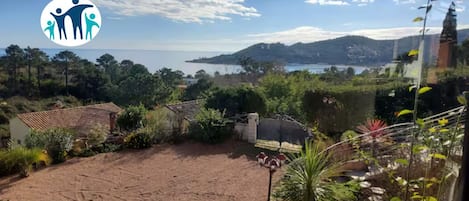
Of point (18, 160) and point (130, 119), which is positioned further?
point (130, 119)

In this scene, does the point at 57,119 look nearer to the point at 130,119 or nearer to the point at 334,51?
the point at 130,119

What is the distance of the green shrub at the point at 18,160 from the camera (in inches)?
184

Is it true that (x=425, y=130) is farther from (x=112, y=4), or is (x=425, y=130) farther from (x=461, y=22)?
(x=112, y=4)

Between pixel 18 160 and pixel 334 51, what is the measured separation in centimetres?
540

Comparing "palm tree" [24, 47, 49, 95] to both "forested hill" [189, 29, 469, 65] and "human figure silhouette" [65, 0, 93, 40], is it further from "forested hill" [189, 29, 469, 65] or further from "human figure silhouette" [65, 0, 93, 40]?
"forested hill" [189, 29, 469, 65]

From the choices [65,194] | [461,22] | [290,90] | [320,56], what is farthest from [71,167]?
[290,90]

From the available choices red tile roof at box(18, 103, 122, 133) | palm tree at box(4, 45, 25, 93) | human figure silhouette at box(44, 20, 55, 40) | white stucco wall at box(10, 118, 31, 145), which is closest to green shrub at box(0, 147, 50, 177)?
human figure silhouette at box(44, 20, 55, 40)

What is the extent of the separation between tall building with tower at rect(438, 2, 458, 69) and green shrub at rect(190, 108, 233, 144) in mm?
4812

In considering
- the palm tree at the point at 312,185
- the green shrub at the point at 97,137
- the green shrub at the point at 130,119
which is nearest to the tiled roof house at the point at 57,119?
the green shrub at the point at 130,119

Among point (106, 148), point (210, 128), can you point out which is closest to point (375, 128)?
point (210, 128)

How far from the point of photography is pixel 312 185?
248cm

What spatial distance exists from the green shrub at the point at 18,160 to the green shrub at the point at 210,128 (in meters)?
2.71

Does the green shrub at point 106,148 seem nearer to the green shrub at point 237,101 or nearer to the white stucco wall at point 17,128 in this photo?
the green shrub at point 237,101

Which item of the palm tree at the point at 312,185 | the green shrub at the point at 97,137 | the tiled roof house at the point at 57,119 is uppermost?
the palm tree at the point at 312,185
